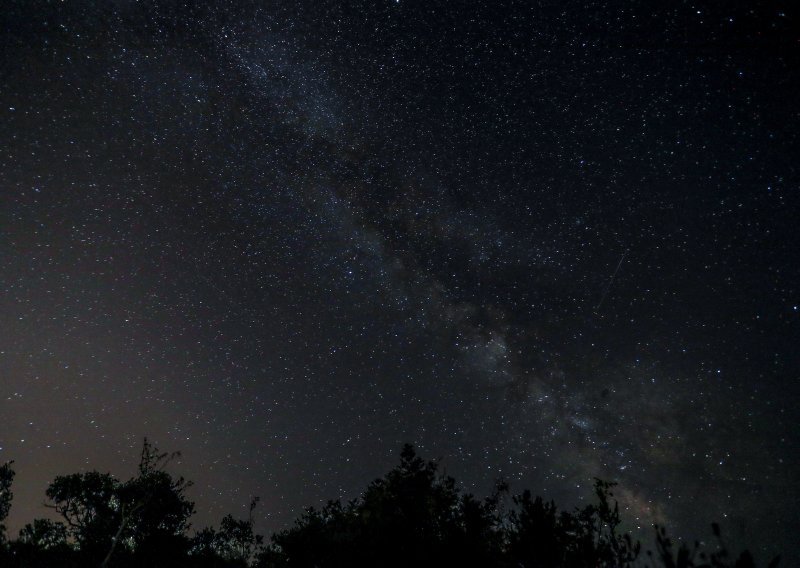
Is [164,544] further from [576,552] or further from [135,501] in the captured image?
[576,552]

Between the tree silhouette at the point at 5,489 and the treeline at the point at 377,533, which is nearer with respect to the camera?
the treeline at the point at 377,533

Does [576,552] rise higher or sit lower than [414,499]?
lower

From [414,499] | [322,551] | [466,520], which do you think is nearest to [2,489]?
[322,551]

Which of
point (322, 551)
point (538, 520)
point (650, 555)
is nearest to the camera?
point (650, 555)

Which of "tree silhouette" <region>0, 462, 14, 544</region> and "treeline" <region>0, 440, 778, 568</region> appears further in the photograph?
"tree silhouette" <region>0, 462, 14, 544</region>

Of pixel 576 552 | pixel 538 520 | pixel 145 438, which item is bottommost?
pixel 576 552

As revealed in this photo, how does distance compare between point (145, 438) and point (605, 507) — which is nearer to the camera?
point (605, 507)

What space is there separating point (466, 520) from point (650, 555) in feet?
41.9

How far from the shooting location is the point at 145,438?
26.2m

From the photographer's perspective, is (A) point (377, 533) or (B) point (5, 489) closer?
(A) point (377, 533)

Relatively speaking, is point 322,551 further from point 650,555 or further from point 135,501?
point 650,555

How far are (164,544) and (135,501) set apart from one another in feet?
13.6

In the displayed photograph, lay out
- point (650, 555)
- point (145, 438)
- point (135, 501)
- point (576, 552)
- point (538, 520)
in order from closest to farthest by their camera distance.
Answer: point (650, 555)
point (576, 552)
point (538, 520)
point (145, 438)
point (135, 501)

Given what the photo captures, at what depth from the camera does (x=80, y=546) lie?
26.5 metres
